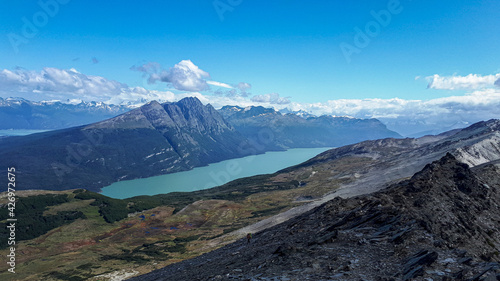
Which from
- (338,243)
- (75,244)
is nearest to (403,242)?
(338,243)

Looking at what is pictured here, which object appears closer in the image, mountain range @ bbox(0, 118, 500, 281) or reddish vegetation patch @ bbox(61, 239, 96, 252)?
mountain range @ bbox(0, 118, 500, 281)

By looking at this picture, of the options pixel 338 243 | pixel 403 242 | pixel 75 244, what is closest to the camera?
pixel 403 242

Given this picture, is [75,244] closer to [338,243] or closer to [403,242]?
[338,243]

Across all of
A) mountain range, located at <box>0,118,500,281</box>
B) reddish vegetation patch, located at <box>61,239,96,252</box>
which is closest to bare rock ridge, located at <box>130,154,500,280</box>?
mountain range, located at <box>0,118,500,281</box>

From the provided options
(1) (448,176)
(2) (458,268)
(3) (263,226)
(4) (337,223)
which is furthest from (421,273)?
(3) (263,226)

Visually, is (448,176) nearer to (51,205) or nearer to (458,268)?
(458,268)

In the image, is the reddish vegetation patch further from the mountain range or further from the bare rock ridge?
the bare rock ridge

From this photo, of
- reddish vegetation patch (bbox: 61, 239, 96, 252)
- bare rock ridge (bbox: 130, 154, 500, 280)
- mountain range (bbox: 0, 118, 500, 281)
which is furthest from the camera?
reddish vegetation patch (bbox: 61, 239, 96, 252)

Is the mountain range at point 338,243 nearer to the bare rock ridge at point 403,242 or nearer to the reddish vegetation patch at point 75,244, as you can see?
the bare rock ridge at point 403,242
